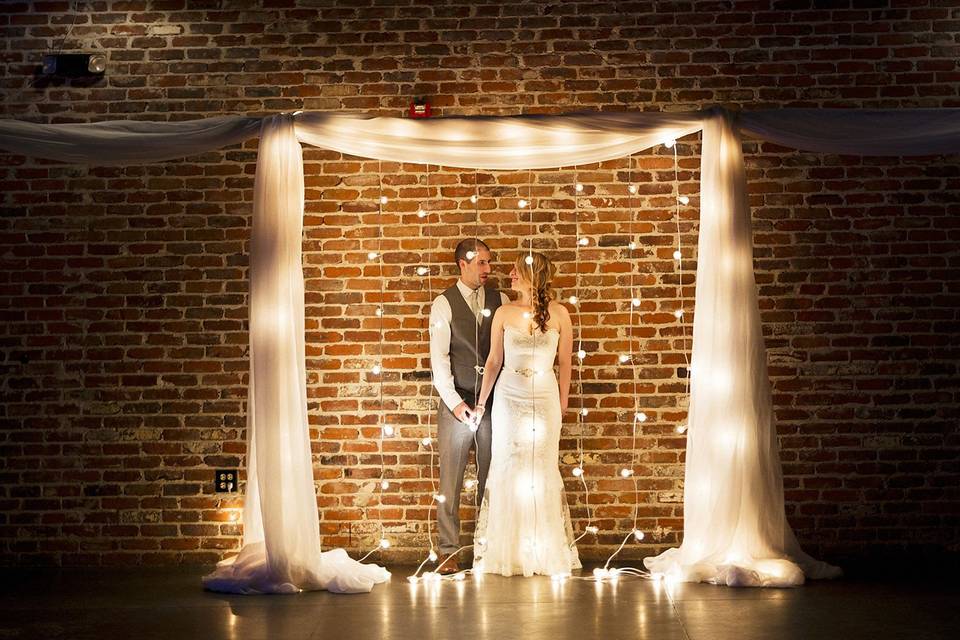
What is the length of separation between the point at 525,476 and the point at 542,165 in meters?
1.54

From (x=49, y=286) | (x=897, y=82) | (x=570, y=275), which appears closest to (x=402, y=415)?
(x=570, y=275)

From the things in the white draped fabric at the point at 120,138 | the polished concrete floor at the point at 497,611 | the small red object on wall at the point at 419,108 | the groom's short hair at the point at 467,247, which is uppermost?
the small red object on wall at the point at 419,108

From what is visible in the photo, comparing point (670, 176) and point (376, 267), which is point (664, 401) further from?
point (376, 267)

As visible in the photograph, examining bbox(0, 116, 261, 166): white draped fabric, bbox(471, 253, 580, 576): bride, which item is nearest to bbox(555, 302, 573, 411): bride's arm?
bbox(471, 253, 580, 576): bride

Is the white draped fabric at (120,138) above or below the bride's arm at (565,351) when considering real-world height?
above

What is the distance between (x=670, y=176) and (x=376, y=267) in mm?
1682

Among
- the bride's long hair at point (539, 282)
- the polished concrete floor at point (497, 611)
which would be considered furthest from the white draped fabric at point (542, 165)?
the bride's long hair at point (539, 282)

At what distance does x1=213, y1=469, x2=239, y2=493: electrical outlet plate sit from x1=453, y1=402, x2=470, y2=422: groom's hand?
51.0 inches

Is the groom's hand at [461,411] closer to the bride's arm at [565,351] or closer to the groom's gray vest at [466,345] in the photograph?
the groom's gray vest at [466,345]

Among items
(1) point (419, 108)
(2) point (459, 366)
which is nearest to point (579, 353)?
(2) point (459, 366)

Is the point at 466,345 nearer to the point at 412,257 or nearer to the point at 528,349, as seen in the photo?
the point at 528,349

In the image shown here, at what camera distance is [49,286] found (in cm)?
534

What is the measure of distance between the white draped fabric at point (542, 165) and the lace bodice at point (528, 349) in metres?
0.75

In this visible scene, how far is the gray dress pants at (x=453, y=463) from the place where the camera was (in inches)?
198
